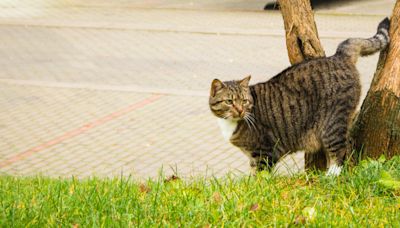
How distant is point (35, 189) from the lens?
21.7ft

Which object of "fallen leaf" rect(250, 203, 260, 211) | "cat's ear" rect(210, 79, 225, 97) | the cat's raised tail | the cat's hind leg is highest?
the cat's raised tail

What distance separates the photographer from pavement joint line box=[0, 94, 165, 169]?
989cm

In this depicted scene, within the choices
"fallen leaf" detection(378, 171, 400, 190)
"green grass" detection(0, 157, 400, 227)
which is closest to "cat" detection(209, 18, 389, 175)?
"green grass" detection(0, 157, 400, 227)

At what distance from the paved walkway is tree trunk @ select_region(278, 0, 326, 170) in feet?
3.75

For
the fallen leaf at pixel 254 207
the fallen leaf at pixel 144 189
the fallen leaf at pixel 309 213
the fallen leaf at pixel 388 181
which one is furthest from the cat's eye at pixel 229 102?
the fallen leaf at pixel 309 213

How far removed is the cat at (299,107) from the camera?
726 centimetres

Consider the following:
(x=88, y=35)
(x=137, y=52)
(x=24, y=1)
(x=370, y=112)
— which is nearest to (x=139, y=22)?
(x=88, y=35)

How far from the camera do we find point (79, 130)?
35.9ft

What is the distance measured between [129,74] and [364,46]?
7.06 m

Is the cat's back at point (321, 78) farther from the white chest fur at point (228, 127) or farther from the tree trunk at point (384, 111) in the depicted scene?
the white chest fur at point (228, 127)

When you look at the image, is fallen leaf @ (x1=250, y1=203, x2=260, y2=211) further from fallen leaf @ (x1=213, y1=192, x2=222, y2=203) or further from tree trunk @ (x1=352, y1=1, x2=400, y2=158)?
tree trunk @ (x1=352, y1=1, x2=400, y2=158)

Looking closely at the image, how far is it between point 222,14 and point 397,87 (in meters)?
12.7

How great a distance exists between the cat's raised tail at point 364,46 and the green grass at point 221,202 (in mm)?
1065

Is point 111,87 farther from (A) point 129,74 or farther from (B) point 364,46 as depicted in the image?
(B) point 364,46
